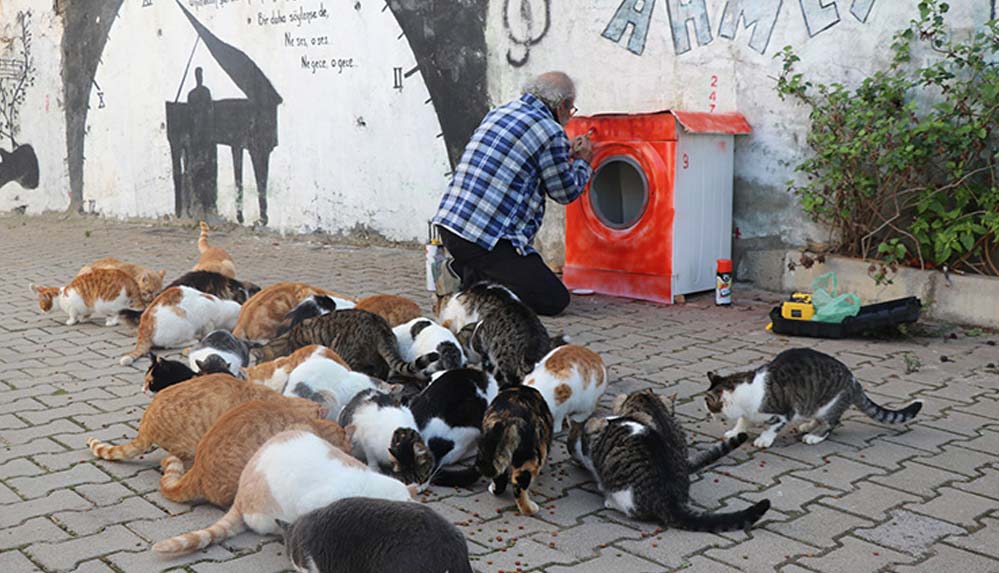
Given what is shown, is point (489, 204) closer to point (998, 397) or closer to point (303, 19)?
point (998, 397)

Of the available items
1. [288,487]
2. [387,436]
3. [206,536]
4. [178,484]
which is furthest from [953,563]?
[178,484]

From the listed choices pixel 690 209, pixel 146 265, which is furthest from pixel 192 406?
pixel 146 265

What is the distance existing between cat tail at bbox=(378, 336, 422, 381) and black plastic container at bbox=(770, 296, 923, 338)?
264 centimetres

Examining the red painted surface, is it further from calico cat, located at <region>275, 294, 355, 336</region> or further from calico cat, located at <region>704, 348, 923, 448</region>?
calico cat, located at <region>704, 348, 923, 448</region>

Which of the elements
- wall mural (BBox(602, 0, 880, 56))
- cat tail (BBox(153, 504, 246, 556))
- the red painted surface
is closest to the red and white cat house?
the red painted surface

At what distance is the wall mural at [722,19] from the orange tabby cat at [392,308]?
135 inches

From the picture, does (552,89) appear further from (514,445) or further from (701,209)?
(514,445)

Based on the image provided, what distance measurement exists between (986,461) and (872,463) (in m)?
0.47

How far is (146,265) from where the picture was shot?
1009 cm

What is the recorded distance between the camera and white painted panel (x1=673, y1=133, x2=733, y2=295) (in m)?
7.16

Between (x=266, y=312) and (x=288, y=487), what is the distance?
2.80 meters

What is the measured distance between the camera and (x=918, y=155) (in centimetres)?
628

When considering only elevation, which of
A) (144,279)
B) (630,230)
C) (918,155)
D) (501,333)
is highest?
(918,155)

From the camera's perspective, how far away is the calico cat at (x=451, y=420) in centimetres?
396
